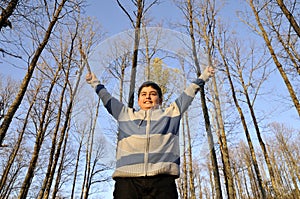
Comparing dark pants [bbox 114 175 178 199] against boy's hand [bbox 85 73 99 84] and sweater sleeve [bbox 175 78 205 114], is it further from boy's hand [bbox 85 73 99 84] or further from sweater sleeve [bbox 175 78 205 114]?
boy's hand [bbox 85 73 99 84]

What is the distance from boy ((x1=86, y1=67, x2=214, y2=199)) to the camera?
164cm

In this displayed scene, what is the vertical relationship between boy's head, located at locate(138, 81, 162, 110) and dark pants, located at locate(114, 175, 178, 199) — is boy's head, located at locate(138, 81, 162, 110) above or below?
above

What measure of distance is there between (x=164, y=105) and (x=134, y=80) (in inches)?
21.8

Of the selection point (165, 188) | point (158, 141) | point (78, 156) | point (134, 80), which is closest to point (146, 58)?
point (134, 80)

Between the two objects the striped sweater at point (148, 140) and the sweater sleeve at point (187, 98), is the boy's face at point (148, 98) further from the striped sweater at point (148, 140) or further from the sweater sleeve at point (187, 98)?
the sweater sleeve at point (187, 98)

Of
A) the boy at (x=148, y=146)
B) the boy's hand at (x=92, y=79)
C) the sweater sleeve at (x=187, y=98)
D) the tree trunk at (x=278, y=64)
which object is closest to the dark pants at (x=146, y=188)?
the boy at (x=148, y=146)

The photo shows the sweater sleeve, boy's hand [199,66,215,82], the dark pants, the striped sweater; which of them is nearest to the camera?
the dark pants

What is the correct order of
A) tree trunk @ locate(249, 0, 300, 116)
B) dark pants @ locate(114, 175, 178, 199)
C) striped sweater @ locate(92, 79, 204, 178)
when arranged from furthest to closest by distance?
1. tree trunk @ locate(249, 0, 300, 116)
2. striped sweater @ locate(92, 79, 204, 178)
3. dark pants @ locate(114, 175, 178, 199)

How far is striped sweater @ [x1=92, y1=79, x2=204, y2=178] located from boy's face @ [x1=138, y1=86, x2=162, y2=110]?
0.23ft

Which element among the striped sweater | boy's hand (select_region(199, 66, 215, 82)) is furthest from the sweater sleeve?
boy's hand (select_region(199, 66, 215, 82))

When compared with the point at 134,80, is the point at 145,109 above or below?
below

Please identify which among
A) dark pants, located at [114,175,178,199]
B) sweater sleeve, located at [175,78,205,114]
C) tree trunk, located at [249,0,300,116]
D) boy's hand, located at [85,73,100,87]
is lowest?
dark pants, located at [114,175,178,199]

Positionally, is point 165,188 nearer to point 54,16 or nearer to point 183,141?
point 183,141

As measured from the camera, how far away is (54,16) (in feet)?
28.6
